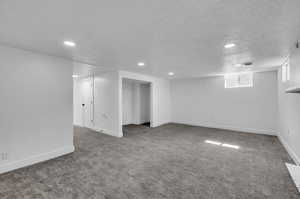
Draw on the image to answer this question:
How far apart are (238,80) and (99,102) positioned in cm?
583

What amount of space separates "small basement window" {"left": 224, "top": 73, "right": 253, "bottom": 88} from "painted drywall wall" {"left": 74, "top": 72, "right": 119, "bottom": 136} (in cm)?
478

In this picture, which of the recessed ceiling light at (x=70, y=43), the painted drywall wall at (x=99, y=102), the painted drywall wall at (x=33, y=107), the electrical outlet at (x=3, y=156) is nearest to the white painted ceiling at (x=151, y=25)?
the recessed ceiling light at (x=70, y=43)

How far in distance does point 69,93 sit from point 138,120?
14.1ft

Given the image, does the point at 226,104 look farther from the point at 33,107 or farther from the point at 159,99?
the point at 33,107

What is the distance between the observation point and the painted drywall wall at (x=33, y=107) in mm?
2590

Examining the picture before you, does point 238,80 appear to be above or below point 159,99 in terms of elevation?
above

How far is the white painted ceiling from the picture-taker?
142 centimetres

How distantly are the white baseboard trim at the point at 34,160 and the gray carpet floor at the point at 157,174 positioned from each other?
0.45 feet

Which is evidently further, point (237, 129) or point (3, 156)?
point (237, 129)

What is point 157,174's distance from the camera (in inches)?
98.3

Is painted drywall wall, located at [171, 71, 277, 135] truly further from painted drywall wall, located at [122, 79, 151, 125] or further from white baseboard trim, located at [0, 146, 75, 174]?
white baseboard trim, located at [0, 146, 75, 174]

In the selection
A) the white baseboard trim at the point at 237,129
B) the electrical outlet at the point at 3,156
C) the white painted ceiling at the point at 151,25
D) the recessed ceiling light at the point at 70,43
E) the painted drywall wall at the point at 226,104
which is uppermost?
the recessed ceiling light at the point at 70,43

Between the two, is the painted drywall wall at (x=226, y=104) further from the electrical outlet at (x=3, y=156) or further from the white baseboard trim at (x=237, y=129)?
the electrical outlet at (x=3, y=156)

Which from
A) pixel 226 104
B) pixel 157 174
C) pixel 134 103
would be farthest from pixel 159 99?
pixel 157 174
